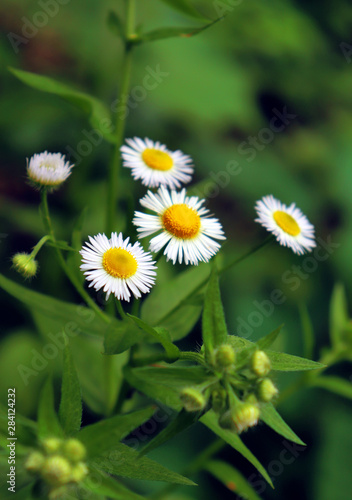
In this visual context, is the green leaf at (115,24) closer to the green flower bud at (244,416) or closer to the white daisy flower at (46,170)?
the white daisy flower at (46,170)

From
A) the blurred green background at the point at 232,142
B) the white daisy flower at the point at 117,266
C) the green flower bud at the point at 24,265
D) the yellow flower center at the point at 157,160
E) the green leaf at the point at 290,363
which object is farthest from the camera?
the blurred green background at the point at 232,142

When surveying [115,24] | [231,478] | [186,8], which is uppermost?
[186,8]

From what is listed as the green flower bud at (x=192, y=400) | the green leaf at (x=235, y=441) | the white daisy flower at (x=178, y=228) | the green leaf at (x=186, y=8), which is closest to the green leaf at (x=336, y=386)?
the green leaf at (x=235, y=441)

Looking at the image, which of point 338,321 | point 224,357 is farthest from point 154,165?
point 338,321

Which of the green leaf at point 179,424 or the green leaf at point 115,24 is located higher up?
the green leaf at point 115,24

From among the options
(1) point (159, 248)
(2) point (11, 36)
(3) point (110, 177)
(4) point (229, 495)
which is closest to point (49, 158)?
(3) point (110, 177)

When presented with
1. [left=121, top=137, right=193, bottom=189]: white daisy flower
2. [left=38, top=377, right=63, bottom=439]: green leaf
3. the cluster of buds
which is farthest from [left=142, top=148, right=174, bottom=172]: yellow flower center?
the cluster of buds

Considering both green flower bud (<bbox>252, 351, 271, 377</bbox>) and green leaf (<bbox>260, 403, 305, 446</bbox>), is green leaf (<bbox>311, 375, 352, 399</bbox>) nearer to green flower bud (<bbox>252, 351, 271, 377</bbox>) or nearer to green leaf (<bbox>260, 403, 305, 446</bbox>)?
green leaf (<bbox>260, 403, 305, 446</bbox>)

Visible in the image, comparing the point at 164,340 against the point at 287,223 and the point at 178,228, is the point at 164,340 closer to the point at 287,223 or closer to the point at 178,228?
the point at 178,228
